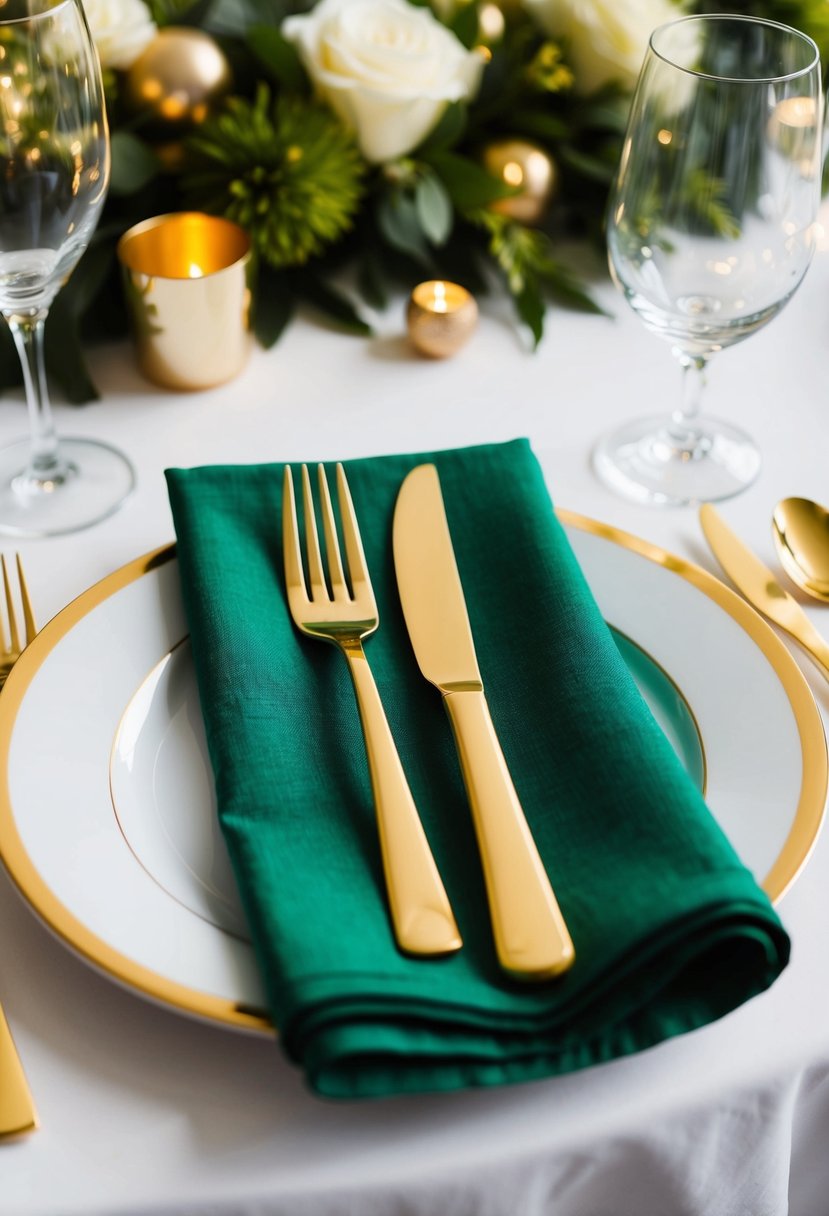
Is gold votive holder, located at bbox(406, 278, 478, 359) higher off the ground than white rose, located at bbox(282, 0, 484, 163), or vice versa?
white rose, located at bbox(282, 0, 484, 163)

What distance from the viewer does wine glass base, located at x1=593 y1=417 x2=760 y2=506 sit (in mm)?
805

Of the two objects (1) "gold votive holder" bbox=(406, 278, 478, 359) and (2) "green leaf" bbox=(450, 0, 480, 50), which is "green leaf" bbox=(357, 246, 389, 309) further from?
(2) "green leaf" bbox=(450, 0, 480, 50)

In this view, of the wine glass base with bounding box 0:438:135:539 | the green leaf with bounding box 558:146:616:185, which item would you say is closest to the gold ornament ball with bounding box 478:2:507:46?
the green leaf with bounding box 558:146:616:185

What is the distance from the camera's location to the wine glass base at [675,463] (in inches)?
31.7

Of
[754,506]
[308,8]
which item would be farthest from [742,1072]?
[308,8]

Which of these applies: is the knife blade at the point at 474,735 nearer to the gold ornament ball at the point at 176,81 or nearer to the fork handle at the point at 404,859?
the fork handle at the point at 404,859

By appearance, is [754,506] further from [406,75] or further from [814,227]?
[406,75]

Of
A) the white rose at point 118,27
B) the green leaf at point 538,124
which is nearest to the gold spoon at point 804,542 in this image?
the green leaf at point 538,124

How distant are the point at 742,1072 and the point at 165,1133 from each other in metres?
0.23

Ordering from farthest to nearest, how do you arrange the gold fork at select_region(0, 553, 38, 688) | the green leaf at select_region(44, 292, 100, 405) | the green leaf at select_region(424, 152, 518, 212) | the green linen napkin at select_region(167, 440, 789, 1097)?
the green leaf at select_region(424, 152, 518, 212) < the green leaf at select_region(44, 292, 100, 405) < the gold fork at select_region(0, 553, 38, 688) < the green linen napkin at select_region(167, 440, 789, 1097)

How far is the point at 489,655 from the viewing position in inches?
24.1

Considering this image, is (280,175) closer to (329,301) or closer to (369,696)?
(329,301)

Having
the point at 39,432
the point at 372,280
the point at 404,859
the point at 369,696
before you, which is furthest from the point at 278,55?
the point at 404,859

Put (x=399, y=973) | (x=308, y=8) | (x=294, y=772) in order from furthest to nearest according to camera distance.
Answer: (x=308, y=8), (x=294, y=772), (x=399, y=973)
